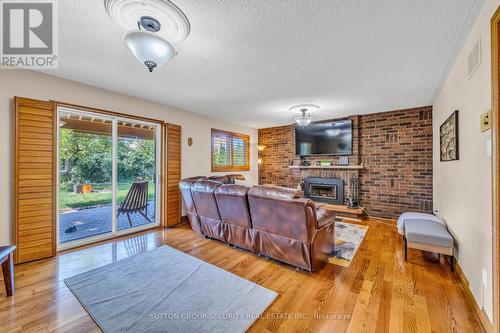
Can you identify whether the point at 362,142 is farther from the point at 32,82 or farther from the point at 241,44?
the point at 32,82

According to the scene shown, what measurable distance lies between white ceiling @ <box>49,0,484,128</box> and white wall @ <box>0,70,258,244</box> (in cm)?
22

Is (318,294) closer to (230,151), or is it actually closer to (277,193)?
(277,193)

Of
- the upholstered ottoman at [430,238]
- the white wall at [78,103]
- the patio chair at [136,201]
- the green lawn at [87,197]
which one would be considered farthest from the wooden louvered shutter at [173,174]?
the upholstered ottoman at [430,238]

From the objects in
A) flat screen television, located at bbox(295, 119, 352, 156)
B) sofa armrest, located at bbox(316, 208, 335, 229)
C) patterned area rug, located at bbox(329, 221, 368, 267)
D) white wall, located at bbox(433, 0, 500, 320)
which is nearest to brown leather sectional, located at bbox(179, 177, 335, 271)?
sofa armrest, located at bbox(316, 208, 335, 229)

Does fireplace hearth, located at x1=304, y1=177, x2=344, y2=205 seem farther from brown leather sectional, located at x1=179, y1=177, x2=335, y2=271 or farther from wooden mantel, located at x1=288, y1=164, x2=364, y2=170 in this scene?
brown leather sectional, located at x1=179, y1=177, x2=335, y2=271

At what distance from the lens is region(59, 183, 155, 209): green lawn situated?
10.0 feet

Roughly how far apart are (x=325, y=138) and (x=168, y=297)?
4796 mm

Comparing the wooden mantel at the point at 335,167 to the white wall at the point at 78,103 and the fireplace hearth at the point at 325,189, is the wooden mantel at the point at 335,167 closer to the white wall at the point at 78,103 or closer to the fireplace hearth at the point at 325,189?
the fireplace hearth at the point at 325,189

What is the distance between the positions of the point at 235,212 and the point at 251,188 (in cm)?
46

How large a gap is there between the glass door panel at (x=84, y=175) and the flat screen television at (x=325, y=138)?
173 inches

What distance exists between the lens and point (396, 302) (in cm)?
184

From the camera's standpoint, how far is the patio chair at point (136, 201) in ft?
12.1

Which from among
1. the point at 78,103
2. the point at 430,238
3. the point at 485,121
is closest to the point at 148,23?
the point at 78,103

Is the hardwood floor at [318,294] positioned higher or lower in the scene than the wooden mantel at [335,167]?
lower
